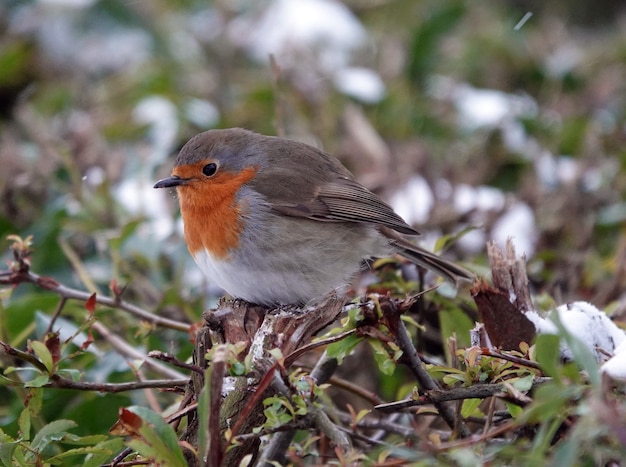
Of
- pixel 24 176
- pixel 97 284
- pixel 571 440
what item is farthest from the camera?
pixel 24 176

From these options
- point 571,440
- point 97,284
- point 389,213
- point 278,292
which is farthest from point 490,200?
point 571,440

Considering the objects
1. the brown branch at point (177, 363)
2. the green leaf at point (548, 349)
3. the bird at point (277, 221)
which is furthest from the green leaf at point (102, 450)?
the bird at point (277, 221)

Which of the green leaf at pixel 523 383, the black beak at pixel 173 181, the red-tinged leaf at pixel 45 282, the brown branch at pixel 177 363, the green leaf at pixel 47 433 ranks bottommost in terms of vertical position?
the green leaf at pixel 47 433

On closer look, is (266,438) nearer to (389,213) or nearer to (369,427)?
(369,427)

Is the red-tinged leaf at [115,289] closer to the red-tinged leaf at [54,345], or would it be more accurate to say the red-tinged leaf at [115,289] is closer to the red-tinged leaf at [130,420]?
the red-tinged leaf at [54,345]

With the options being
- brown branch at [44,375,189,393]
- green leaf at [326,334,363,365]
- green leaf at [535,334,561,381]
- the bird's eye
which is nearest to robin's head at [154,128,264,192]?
the bird's eye

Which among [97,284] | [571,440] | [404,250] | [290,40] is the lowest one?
[97,284]
